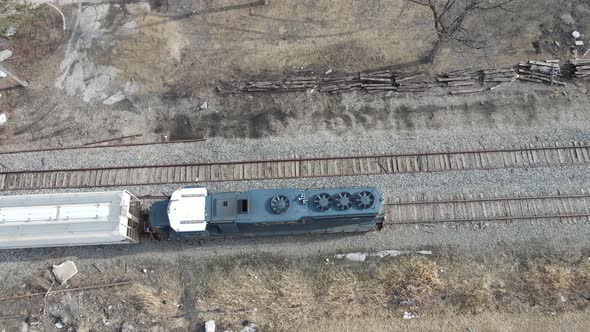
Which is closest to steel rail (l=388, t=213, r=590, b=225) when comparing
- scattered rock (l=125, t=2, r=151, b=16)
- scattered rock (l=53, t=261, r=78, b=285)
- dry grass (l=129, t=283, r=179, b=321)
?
dry grass (l=129, t=283, r=179, b=321)

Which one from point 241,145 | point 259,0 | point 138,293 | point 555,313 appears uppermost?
point 259,0

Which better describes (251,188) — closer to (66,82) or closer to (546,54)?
(66,82)

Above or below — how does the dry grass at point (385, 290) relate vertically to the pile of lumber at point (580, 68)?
below

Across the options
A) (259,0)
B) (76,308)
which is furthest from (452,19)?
(76,308)

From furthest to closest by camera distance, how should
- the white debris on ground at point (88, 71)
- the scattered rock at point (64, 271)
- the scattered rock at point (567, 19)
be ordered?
the scattered rock at point (567, 19)
the white debris on ground at point (88, 71)
the scattered rock at point (64, 271)

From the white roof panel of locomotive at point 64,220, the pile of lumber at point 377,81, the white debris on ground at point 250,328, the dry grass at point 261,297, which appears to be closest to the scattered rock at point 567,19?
the pile of lumber at point 377,81

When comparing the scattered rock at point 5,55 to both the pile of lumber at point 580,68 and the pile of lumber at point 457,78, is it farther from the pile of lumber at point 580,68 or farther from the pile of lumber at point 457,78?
the pile of lumber at point 580,68

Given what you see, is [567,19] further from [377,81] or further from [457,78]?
[377,81]

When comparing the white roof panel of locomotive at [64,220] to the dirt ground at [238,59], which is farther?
the dirt ground at [238,59]
